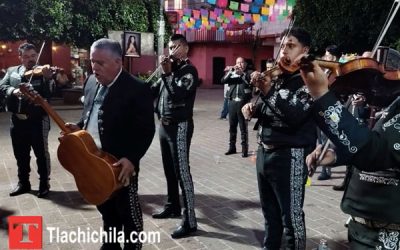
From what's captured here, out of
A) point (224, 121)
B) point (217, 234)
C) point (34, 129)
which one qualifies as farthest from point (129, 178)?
point (224, 121)

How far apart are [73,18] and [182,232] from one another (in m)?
13.5

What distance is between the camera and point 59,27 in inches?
569

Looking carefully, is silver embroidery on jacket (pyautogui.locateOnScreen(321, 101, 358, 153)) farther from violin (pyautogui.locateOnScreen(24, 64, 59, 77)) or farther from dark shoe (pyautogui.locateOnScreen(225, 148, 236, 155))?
dark shoe (pyautogui.locateOnScreen(225, 148, 236, 155))

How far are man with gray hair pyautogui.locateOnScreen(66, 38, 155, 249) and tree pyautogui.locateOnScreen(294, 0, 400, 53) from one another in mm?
10794

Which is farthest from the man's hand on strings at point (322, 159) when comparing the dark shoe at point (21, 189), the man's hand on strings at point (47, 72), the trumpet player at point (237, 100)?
the trumpet player at point (237, 100)

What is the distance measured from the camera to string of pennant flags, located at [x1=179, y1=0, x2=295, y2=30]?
1738 cm

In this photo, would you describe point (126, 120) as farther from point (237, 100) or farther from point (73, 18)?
point (73, 18)

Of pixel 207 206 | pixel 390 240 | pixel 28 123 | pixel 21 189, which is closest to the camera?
pixel 390 240

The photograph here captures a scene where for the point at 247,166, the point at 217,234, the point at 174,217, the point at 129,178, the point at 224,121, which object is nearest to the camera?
the point at 129,178

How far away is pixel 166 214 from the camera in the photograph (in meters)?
4.45

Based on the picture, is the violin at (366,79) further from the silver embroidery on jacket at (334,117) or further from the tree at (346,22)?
the tree at (346,22)

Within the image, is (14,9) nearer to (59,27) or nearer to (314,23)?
(59,27)

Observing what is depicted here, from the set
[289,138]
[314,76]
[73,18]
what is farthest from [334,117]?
[73,18]

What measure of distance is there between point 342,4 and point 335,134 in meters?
13.4
